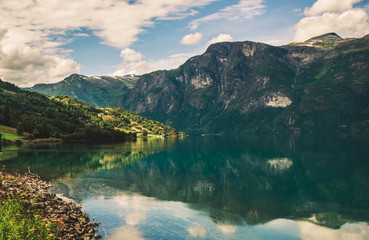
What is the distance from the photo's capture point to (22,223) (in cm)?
2277

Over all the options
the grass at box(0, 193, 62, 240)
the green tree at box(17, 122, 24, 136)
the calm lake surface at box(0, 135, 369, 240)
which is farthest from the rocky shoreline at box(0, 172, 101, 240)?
the green tree at box(17, 122, 24, 136)

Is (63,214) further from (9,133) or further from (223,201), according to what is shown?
(9,133)

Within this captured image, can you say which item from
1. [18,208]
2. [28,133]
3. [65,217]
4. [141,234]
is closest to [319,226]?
[141,234]

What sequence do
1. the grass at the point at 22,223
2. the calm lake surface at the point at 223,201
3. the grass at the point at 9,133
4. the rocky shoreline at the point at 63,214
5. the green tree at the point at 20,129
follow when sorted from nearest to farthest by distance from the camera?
the grass at the point at 22,223 < the rocky shoreline at the point at 63,214 < the calm lake surface at the point at 223,201 < the grass at the point at 9,133 < the green tree at the point at 20,129

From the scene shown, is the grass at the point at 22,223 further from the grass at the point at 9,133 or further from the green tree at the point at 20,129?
the green tree at the point at 20,129

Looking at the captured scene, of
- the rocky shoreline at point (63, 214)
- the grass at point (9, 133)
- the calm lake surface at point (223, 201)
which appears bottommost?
the calm lake surface at point (223, 201)

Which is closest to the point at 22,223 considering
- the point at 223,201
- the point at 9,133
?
the point at 223,201

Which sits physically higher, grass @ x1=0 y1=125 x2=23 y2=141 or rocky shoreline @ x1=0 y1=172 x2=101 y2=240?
grass @ x1=0 y1=125 x2=23 y2=141

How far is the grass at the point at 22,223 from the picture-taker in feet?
67.9

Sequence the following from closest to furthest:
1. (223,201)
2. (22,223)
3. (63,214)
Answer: (22,223) → (63,214) → (223,201)

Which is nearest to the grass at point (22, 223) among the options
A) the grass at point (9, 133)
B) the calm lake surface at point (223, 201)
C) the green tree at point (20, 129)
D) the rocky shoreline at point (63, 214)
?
the rocky shoreline at point (63, 214)

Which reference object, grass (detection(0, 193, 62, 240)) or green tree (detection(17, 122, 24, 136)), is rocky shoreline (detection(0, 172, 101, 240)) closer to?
grass (detection(0, 193, 62, 240))

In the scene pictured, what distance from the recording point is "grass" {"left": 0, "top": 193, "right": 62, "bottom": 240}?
67.9ft

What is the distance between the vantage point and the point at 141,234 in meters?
32.4
